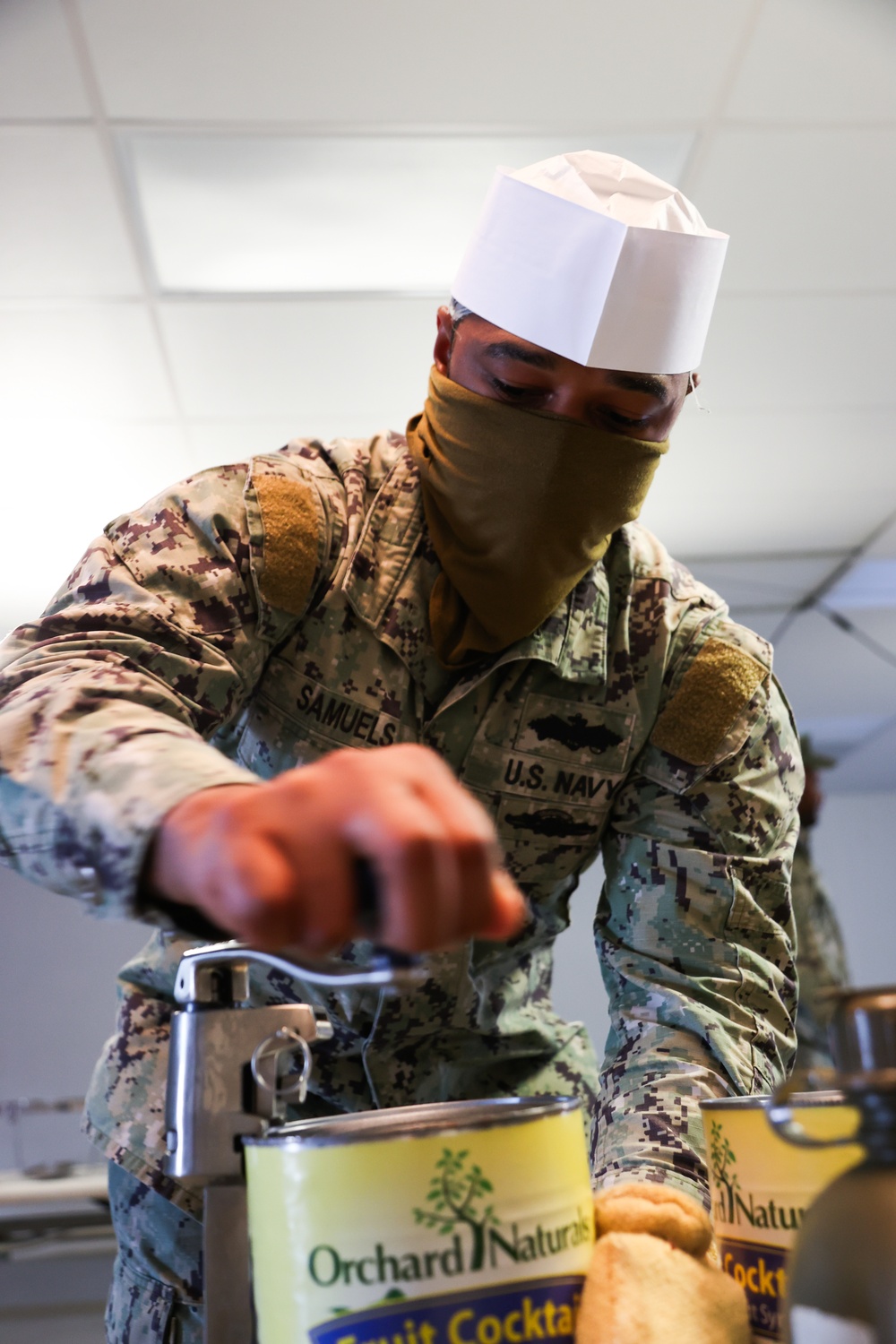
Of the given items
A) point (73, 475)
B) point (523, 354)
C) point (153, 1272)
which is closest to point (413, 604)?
point (523, 354)

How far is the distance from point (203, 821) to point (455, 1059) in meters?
0.86

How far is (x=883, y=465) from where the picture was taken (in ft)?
13.3

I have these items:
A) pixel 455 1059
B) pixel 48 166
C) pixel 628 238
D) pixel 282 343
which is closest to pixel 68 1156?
pixel 282 343

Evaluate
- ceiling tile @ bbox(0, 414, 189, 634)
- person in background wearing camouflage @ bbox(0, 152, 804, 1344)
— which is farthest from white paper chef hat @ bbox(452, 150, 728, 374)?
ceiling tile @ bbox(0, 414, 189, 634)

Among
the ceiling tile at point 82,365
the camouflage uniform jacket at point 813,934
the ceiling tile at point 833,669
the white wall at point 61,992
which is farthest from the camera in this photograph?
the white wall at point 61,992

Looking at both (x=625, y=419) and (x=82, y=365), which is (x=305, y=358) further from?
(x=625, y=419)

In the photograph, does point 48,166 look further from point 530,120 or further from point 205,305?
point 530,120

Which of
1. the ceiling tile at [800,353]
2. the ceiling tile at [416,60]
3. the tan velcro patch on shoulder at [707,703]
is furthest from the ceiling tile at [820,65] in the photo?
the tan velcro patch on shoulder at [707,703]

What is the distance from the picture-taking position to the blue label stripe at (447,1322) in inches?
17.9

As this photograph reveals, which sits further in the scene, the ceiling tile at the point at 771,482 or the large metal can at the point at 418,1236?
the ceiling tile at the point at 771,482

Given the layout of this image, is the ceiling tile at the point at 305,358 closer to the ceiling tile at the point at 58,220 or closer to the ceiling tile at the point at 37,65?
the ceiling tile at the point at 58,220

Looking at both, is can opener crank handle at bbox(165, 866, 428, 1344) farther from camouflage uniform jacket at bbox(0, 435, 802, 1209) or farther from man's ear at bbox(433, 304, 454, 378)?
man's ear at bbox(433, 304, 454, 378)

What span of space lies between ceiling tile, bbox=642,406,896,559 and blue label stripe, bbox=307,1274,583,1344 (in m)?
3.21

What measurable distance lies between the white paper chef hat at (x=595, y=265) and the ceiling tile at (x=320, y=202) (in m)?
1.18
